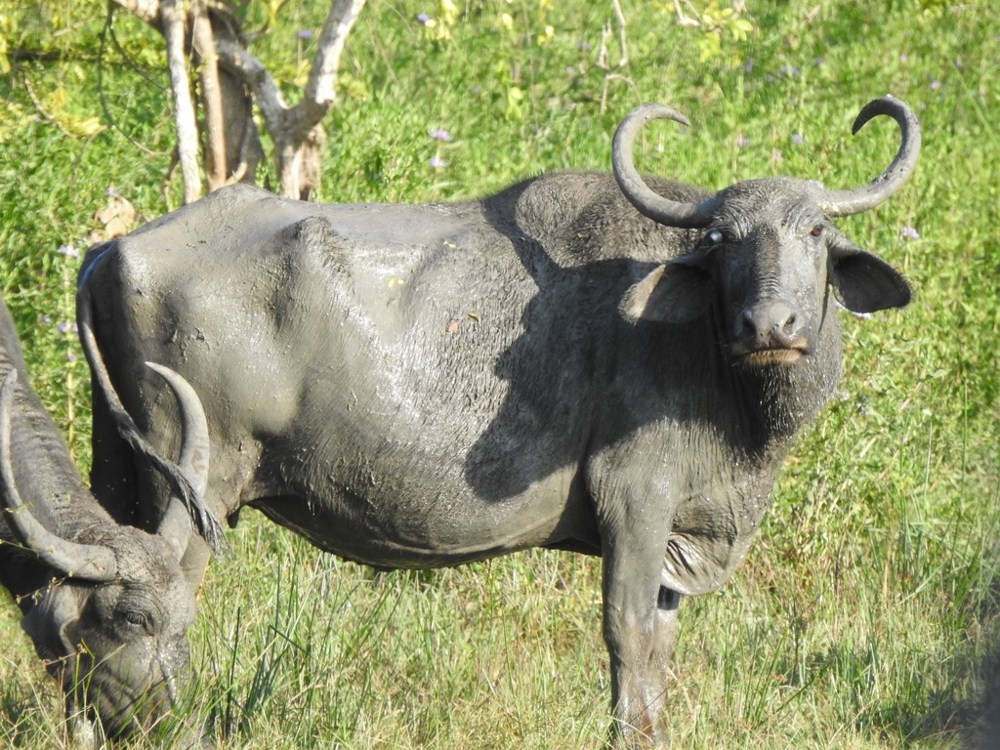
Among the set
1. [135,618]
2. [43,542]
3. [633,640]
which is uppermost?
[43,542]

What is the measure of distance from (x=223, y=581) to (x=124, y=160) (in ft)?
9.88

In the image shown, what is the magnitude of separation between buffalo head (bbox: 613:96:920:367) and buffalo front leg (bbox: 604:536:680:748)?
95cm

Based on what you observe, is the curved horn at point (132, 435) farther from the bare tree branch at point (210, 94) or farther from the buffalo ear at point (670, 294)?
the buffalo ear at point (670, 294)

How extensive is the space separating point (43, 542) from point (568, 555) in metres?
3.26

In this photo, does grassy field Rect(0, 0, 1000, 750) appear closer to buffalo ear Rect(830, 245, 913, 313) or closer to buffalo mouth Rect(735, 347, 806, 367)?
buffalo mouth Rect(735, 347, 806, 367)

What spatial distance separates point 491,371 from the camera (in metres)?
5.73

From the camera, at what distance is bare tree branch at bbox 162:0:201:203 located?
6996mm

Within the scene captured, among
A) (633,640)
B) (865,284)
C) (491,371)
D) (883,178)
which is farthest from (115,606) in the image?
(883,178)

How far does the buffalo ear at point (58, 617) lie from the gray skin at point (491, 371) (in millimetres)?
496

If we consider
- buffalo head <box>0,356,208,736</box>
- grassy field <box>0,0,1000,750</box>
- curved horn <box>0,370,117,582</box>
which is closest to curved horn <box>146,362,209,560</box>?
buffalo head <box>0,356,208,736</box>

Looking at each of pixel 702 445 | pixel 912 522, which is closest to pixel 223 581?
pixel 702 445

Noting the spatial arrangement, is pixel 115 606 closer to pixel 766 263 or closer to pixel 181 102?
pixel 766 263

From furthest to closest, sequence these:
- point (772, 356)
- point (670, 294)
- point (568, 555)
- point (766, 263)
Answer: point (568, 555)
point (670, 294)
point (766, 263)
point (772, 356)

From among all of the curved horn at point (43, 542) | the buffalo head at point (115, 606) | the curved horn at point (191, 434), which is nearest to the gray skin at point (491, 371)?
the curved horn at point (191, 434)
